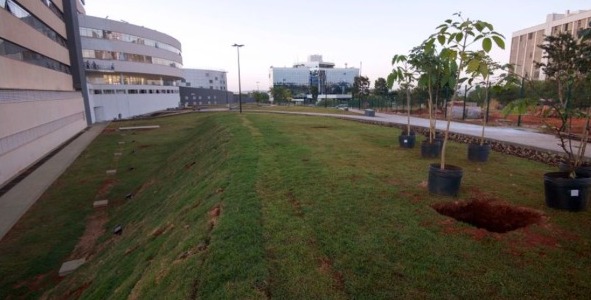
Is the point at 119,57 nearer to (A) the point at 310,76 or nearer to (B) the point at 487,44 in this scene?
(B) the point at 487,44

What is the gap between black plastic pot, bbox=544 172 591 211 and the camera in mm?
5938

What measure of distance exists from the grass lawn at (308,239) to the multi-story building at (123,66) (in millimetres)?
43942

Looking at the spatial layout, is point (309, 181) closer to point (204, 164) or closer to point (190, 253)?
point (190, 253)

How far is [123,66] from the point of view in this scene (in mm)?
54375

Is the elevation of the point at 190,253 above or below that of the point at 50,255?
above

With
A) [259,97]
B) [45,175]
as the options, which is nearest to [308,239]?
[45,175]

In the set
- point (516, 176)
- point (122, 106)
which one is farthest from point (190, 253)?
point (122, 106)

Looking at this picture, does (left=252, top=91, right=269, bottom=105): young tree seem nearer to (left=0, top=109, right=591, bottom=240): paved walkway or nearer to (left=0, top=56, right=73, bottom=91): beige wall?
(left=0, top=56, right=73, bottom=91): beige wall

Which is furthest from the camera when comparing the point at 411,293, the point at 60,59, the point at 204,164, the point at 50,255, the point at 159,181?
the point at 60,59

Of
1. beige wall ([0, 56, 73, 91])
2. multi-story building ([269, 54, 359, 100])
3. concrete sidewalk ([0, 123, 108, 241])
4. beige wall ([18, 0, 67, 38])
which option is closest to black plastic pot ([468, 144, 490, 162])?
concrete sidewalk ([0, 123, 108, 241])

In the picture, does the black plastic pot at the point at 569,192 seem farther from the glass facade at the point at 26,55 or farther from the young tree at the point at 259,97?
the young tree at the point at 259,97

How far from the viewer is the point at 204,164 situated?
13953 mm

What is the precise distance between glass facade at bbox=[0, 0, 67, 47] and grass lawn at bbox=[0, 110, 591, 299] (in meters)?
15.7

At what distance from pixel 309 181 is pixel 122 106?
54987mm
